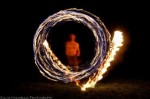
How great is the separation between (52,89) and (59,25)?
336 inches

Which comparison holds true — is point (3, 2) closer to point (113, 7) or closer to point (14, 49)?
point (14, 49)

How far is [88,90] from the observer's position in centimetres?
1267

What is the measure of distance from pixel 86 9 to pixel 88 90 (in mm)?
7556

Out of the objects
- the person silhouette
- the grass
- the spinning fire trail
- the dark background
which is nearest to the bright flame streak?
the spinning fire trail

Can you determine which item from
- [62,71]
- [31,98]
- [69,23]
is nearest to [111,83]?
[62,71]

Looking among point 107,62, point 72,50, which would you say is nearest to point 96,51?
point 107,62

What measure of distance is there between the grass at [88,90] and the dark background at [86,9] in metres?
4.71

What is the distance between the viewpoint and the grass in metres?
11.6

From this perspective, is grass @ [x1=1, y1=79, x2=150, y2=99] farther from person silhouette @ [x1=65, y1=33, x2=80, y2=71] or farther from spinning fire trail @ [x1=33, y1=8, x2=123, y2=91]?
person silhouette @ [x1=65, y1=33, x2=80, y2=71]

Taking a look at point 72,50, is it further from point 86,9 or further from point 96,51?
point 86,9

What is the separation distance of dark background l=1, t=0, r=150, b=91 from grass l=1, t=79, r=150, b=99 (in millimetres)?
4715

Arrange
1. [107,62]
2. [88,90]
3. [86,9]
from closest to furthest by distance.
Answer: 1. [88,90]
2. [107,62]
3. [86,9]

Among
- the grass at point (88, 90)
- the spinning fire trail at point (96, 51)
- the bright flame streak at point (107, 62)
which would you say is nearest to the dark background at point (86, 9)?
the spinning fire trail at point (96, 51)

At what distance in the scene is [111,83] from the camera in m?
14.1
